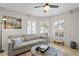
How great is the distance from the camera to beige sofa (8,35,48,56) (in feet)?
5.85

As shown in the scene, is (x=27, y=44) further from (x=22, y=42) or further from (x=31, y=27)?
(x=31, y=27)

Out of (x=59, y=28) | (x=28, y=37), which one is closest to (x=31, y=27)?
(x=28, y=37)

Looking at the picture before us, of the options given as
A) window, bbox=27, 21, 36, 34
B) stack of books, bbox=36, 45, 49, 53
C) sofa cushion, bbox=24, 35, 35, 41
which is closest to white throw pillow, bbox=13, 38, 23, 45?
sofa cushion, bbox=24, 35, 35, 41

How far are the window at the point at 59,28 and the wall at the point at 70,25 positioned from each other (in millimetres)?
73

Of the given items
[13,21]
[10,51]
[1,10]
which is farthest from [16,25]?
[10,51]

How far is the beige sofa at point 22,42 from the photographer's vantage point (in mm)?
1782

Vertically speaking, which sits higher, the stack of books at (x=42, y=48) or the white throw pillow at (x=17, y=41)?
the white throw pillow at (x=17, y=41)

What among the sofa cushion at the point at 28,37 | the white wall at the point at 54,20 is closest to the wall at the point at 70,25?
the white wall at the point at 54,20

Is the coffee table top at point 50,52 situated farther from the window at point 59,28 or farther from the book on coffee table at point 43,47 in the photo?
the window at point 59,28

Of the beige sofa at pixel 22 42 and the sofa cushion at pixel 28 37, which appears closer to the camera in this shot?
the beige sofa at pixel 22 42

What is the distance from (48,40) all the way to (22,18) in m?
0.82

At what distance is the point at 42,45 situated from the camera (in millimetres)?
1919

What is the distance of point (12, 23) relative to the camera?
1909 millimetres

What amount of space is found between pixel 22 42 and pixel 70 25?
119cm
